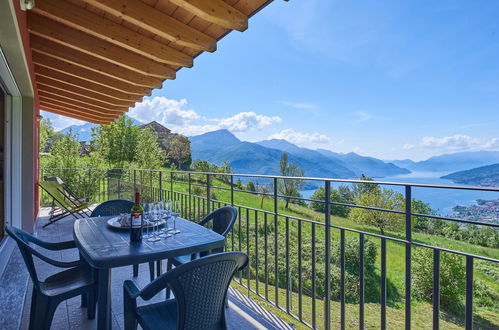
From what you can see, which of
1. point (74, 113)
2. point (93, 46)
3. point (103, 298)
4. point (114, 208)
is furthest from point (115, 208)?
point (74, 113)

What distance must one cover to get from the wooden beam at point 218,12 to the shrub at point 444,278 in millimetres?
7589

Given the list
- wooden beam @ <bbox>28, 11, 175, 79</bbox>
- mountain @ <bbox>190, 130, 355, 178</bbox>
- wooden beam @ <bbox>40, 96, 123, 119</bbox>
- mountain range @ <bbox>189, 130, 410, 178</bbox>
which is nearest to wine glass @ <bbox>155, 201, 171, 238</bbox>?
wooden beam @ <bbox>28, 11, 175, 79</bbox>

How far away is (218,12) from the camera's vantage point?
2.24 m

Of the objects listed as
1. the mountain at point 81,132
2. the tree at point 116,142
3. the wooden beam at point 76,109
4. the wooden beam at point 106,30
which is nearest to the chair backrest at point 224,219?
the wooden beam at point 106,30

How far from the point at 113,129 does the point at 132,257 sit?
1702 cm

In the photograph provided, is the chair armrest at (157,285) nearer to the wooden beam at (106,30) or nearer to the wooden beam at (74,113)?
the wooden beam at (106,30)

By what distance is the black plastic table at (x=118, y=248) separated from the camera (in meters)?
1.41

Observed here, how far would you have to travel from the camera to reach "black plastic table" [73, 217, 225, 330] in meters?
1.41

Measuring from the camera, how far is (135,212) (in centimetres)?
170

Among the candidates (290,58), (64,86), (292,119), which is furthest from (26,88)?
(292,119)

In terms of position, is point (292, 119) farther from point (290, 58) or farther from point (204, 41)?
point (204, 41)

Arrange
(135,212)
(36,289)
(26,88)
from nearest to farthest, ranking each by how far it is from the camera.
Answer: (36,289) → (135,212) → (26,88)

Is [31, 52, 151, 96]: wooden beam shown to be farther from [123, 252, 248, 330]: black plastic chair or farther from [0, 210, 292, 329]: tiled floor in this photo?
[123, 252, 248, 330]: black plastic chair

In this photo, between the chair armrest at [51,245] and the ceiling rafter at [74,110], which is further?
the ceiling rafter at [74,110]
